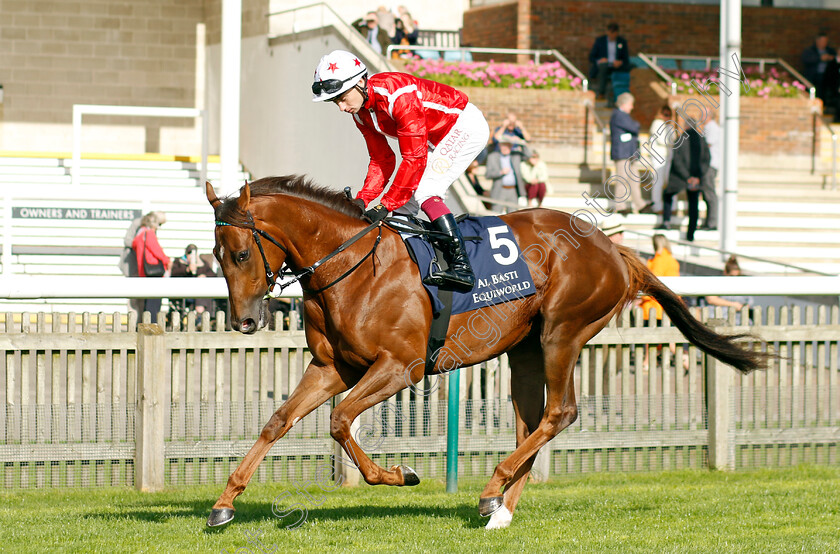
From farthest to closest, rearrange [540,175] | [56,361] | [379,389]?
[540,175] → [56,361] → [379,389]

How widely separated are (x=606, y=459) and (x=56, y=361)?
3604 mm

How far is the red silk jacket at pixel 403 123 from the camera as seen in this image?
555 cm

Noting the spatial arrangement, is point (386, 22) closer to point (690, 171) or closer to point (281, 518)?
point (690, 171)

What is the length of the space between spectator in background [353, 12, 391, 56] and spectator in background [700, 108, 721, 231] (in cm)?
483

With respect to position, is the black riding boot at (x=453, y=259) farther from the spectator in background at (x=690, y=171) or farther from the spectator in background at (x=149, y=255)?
the spectator in background at (x=690, y=171)

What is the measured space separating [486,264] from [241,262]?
1.34m

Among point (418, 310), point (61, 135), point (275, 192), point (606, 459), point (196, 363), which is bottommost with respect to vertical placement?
point (606, 459)

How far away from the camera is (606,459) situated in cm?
776

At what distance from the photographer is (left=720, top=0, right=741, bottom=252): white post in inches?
523

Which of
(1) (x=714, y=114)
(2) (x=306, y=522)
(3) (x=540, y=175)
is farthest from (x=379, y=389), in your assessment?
(1) (x=714, y=114)

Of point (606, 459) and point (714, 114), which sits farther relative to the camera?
point (714, 114)

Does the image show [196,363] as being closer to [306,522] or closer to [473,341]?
[306,522]

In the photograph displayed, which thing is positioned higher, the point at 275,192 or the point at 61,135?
the point at 61,135

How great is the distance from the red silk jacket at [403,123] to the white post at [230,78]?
32.1 feet
